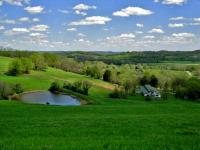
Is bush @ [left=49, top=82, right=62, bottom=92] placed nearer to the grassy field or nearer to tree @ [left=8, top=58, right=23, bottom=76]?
the grassy field

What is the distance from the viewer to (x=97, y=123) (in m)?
22.6

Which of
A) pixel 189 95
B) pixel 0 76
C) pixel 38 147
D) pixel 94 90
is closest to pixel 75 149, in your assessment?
pixel 38 147

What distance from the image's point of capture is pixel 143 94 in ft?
410

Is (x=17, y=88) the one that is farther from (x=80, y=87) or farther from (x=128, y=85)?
(x=128, y=85)

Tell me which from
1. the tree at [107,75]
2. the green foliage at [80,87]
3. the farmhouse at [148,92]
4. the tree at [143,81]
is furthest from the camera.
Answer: the tree at [107,75]

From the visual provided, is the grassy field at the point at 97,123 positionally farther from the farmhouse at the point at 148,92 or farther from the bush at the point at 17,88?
the farmhouse at the point at 148,92

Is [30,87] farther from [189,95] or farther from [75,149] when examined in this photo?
[75,149]

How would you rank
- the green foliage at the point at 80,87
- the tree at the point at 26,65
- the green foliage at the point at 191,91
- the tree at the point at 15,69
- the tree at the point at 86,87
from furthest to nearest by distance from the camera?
the tree at the point at 26,65, the tree at the point at 15,69, the green foliage at the point at 80,87, the tree at the point at 86,87, the green foliage at the point at 191,91

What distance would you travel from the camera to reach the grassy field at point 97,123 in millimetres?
11875

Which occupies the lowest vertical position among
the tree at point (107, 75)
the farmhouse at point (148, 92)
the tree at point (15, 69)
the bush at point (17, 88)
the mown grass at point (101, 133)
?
the farmhouse at point (148, 92)

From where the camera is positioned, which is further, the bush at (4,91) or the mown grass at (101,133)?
the bush at (4,91)

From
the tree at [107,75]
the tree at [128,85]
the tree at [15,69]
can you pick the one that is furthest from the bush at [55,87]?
the tree at [107,75]

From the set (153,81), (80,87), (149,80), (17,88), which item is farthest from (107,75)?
(17,88)

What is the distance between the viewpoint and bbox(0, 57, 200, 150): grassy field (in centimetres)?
1188
